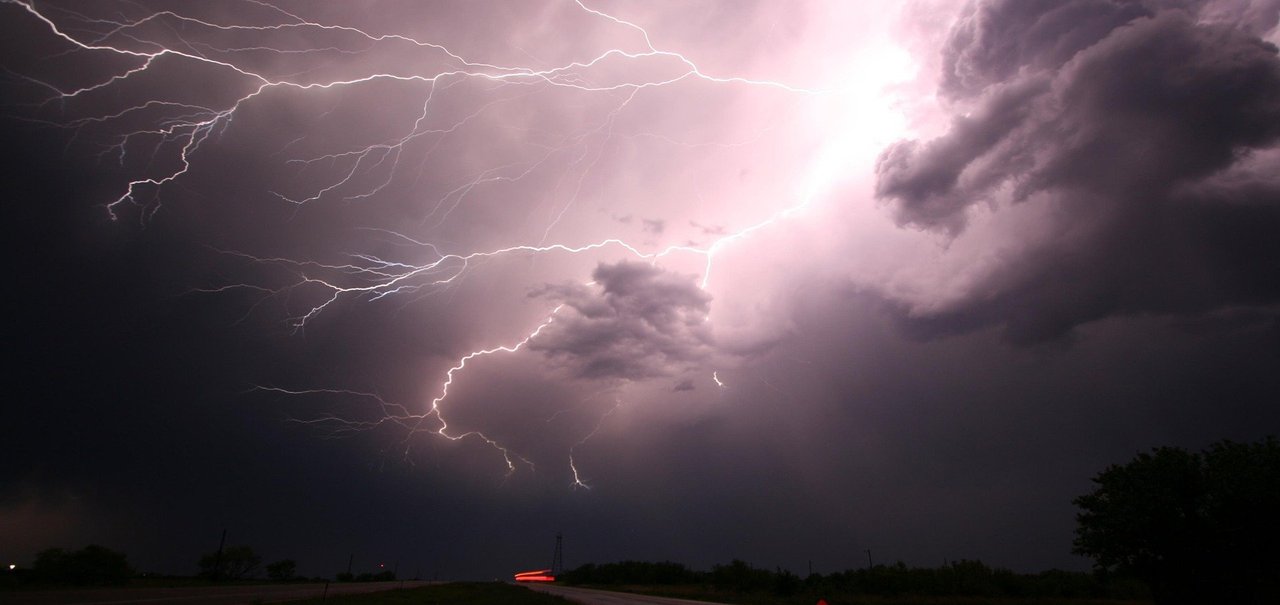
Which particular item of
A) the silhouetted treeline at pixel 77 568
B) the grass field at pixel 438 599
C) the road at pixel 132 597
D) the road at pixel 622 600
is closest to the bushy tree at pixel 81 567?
the silhouetted treeline at pixel 77 568

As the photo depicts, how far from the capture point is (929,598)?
30.2 m

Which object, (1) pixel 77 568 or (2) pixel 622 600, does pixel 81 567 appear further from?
(2) pixel 622 600

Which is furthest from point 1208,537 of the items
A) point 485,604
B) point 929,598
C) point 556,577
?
point 556,577

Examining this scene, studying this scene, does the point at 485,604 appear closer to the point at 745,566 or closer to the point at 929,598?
the point at 929,598

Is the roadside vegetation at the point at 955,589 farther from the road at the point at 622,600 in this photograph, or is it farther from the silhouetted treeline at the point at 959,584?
the road at the point at 622,600

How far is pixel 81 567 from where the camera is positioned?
30.3 meters

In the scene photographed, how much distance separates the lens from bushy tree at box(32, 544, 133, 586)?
97.6ft

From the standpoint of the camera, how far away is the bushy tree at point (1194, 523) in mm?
16772

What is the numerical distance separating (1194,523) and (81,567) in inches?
1931

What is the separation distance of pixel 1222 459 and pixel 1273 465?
1.08m

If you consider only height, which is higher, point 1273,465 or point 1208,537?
point 1273,465

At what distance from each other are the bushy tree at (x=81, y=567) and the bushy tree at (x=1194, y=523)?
45853 mm

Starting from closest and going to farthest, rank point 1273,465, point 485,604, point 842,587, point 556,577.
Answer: point 1273,465, point 485,604, point 842,587, point 556,577

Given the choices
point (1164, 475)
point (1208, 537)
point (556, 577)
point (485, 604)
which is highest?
point (1164, 475)
